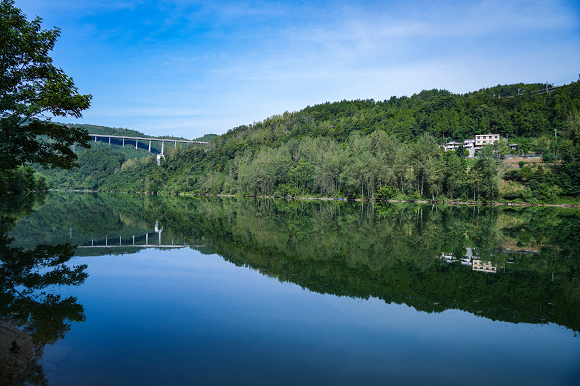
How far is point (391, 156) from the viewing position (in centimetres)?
8369

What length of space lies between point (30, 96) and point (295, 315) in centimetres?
1314

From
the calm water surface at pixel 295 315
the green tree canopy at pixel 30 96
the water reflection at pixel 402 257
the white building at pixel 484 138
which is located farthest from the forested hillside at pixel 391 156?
the green tree canopy at pixel 30 96

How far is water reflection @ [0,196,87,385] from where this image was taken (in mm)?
6320

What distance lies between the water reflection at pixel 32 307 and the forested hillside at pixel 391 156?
68276 mm

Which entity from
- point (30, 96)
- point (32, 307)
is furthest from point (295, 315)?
point (30, 96)

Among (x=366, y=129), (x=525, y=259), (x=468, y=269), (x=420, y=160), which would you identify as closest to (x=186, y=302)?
(x=468, y=269)

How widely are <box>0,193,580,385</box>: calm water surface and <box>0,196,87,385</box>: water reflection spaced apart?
6cm

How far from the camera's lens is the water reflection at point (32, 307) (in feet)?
20.7

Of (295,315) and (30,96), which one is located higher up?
(30,96)

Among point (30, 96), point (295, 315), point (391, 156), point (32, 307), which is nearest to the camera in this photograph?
point (32, 307)

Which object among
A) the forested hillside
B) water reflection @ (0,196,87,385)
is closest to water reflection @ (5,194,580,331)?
water reflection @ (0,196,87,385)

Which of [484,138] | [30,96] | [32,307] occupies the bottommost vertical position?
[32,307]

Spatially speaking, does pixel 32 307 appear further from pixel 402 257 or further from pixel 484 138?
pixel 484 138

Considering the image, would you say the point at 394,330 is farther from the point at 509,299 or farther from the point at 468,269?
the point at 468,269
